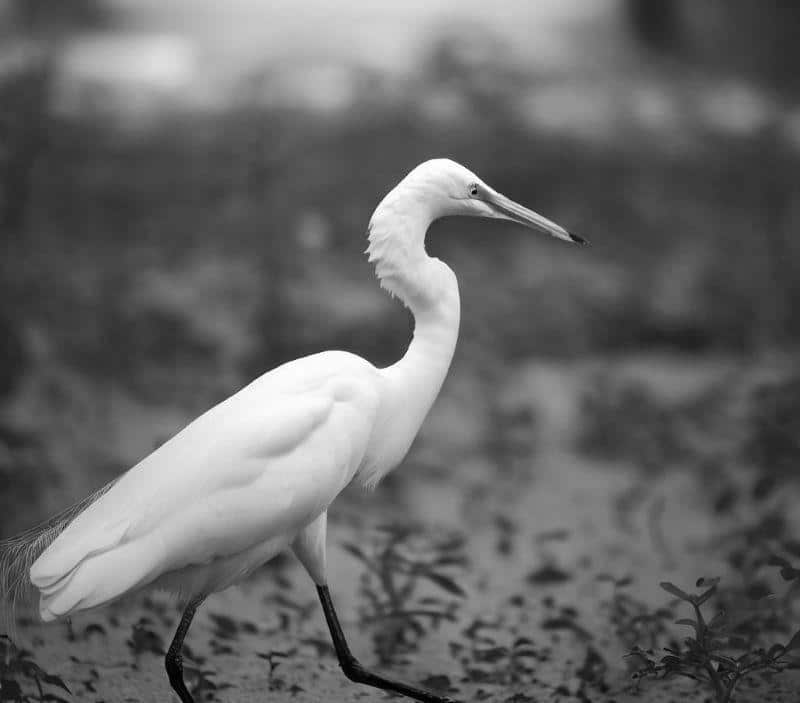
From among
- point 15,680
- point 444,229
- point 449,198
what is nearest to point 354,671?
point 15,680

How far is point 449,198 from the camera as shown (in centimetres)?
239

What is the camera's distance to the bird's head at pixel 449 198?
2348mm

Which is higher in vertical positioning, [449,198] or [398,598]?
[449,198]

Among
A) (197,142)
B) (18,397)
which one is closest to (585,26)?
(197,142)

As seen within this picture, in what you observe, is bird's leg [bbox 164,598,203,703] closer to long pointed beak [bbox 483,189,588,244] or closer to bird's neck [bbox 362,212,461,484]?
bird's neck [bbox 362,212,461,484]

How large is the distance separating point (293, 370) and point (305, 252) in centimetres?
366

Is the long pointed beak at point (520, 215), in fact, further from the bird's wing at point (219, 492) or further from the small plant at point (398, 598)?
the small plant at point (398, 598)

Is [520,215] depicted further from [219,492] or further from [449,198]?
[219,492]

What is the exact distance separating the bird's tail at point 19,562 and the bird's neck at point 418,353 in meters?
0.61

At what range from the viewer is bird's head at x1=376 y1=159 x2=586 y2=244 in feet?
7.70

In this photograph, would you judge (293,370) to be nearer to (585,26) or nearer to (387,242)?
(387,242)

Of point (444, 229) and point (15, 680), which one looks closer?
point (15, 680)

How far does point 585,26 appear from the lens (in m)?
7.57

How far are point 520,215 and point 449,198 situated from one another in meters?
0.17
